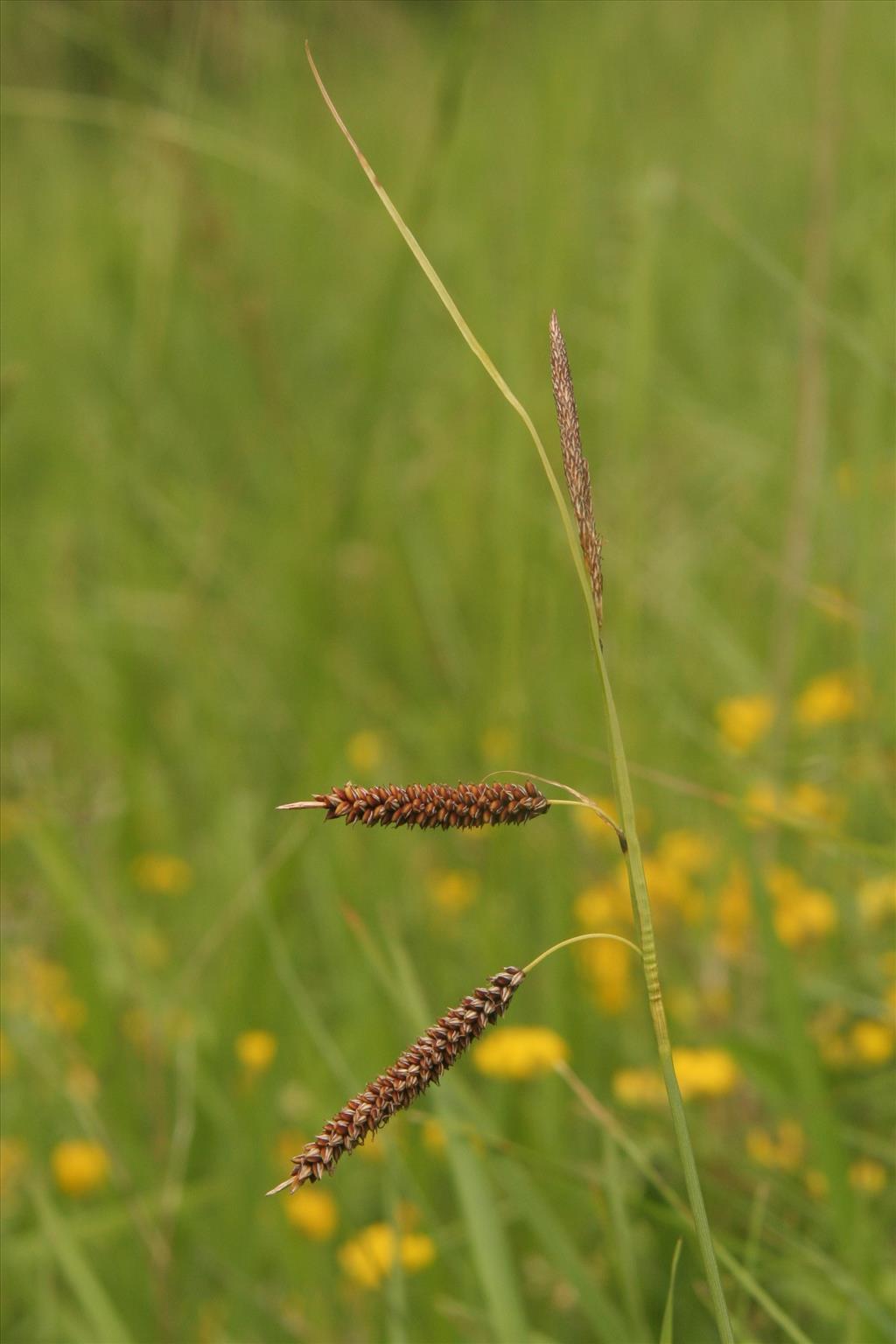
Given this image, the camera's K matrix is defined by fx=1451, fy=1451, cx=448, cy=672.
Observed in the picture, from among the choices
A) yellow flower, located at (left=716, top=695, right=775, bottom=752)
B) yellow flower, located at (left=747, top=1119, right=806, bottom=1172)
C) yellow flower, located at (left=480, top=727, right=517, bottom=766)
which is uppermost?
yellow flower, located at (left=716, top=695, right=775, bottom=752)

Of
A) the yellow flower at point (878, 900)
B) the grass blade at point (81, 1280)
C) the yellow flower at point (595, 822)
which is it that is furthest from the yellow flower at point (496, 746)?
the grass blade at point (81, 1280)

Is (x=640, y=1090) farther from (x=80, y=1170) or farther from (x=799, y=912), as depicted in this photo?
(x=80, y=1170)

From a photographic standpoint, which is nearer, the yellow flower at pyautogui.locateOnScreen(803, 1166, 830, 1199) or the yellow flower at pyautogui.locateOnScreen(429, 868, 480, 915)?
the yellow flower at pyautogui.locateOnScreen(803, 1166, 830, 1199)

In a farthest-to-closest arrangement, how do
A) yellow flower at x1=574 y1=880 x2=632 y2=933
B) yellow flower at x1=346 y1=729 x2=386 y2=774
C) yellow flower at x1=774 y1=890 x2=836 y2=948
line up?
yellow flower at x1=346 y1=729 x2=386 y2=774, yellow flower at x1=574 y1=880 x2=632 y2=933, yellow flower at x1=774 y1=890 x2=836 y2=948

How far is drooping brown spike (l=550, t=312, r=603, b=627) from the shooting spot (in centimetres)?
56

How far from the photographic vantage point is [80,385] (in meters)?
4.20

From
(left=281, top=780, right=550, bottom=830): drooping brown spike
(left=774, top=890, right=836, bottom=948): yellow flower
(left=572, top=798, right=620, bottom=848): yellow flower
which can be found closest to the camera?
(left=281, top=780, right=550, bottom=830): drooping brown spike

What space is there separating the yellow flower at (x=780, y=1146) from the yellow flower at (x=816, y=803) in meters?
0.44

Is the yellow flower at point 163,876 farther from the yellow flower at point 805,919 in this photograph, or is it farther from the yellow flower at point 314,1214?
the yellow flower at point 805,919

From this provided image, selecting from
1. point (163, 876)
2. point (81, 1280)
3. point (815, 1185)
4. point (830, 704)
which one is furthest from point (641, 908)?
point (163, 876)

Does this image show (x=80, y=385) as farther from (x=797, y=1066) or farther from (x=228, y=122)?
(x=797, y=1066)

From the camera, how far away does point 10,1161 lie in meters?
1.68

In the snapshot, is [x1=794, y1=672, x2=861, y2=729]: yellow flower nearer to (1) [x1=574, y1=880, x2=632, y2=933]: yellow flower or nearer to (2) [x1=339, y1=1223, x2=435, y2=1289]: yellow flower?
(1) [x1=574, y1=880, x2=632, y2=933]: yellow flower

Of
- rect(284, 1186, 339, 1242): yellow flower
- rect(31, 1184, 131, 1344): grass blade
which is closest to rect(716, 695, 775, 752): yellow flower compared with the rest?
rect(284, 1186, 339, 1242): yellow flower
